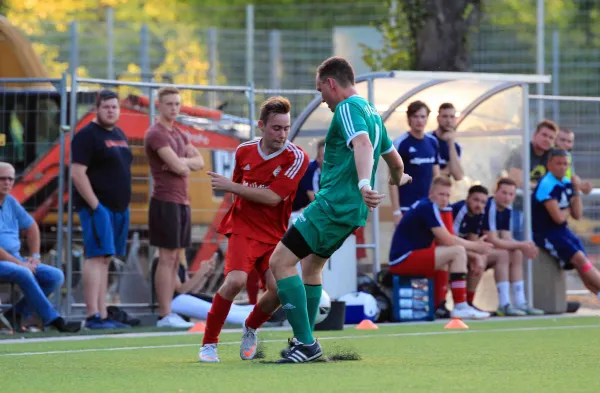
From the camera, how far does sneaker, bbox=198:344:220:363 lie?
905 cm

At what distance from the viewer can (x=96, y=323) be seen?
13.0m

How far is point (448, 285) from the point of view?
1502 cm

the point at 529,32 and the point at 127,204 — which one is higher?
the point at 529,32

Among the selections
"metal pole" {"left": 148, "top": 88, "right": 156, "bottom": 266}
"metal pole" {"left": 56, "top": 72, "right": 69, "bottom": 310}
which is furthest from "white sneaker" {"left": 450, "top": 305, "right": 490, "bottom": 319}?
"metal pole" {"left": 56, "top": 72, "right": 69, "bottom": 310}

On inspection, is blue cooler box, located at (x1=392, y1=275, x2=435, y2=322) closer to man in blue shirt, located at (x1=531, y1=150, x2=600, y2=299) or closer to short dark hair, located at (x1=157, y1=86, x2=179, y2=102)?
man in blue shirt, located at (x1=531, y1=150, x2=600, y2=299)

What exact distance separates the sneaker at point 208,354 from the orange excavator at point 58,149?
199 inches

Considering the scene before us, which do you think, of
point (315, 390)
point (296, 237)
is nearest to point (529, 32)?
point (296, 237)

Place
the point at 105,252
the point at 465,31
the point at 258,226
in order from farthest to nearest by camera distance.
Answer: the point at 465,31, the point at 105,252, the point at 258,226

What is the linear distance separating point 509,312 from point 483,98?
2.72 metres

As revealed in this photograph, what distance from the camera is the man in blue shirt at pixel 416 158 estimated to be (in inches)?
577

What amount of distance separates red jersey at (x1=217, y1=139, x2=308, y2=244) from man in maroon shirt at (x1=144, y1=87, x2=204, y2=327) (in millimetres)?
4032

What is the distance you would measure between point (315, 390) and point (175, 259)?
22.4 feet

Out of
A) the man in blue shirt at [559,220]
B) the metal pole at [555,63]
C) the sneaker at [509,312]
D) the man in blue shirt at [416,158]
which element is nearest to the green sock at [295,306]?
the man in blue shirt at [416,158]

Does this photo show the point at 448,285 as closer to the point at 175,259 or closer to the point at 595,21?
the point at 175,259
